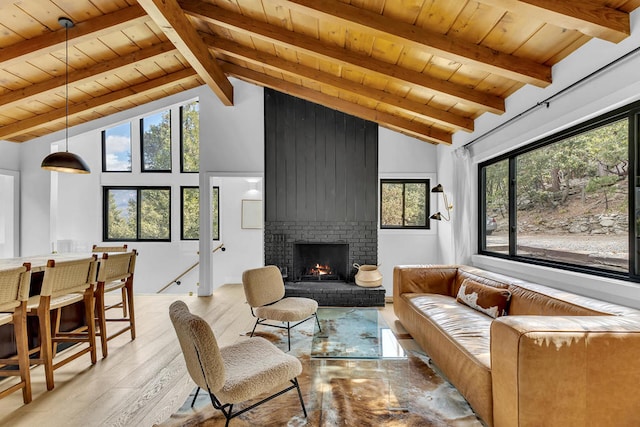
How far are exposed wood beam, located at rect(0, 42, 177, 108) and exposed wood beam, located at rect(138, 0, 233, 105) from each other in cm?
56

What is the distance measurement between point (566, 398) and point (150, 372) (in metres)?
2.83

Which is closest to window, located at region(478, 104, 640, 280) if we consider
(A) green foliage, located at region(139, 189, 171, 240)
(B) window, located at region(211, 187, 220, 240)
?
(B) window, located at region(211, 187, 220, 240)

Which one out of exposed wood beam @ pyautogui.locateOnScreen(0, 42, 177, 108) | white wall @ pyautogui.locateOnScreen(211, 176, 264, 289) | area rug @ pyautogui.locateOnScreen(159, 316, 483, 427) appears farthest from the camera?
white wall @ pyautogui.locateOnScreen(211, 176, 264, 289)

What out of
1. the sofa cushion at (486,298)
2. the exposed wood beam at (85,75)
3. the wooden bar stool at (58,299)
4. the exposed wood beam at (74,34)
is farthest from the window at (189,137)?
the sofa cushion at (486,298)

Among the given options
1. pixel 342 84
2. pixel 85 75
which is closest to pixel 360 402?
pixel 342 84

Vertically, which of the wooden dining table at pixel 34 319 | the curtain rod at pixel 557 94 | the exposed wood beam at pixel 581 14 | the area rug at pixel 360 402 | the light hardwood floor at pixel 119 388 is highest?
the exposed wood beam at pixel 581 14

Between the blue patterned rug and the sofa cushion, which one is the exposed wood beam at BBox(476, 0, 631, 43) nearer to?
the sofa cushion

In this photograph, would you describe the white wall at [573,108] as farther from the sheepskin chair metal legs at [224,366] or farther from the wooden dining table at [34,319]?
the wooden dining table at [34,319]

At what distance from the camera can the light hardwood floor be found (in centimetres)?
200

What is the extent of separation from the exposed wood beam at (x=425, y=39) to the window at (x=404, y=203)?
2742mm

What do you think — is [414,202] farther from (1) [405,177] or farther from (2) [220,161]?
(2) [220,161]

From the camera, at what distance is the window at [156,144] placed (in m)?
6.50

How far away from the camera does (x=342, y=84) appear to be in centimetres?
380

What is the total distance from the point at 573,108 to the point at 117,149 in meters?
7.38
